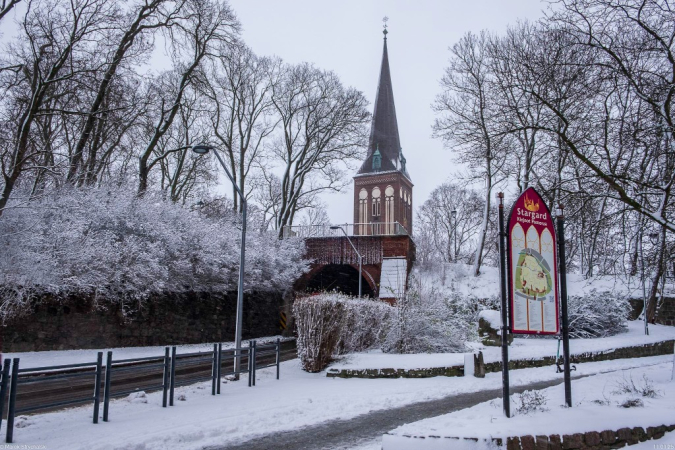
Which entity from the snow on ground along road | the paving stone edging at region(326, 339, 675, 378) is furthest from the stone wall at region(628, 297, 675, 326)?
the snow on ground along road

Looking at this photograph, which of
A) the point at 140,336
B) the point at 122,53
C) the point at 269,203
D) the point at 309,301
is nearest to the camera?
the point at 309,301

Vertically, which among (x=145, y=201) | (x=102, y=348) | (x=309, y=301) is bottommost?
(x=102, y=348)

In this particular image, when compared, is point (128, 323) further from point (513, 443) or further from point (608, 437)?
point (608, 437)

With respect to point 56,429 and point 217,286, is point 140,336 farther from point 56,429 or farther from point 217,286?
point 56,429

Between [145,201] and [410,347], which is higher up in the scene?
[145,201]

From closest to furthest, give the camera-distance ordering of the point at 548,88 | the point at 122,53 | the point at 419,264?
the point at 548,88 → the point at 122,53 → the point at 419,264

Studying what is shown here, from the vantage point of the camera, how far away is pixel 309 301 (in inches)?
588

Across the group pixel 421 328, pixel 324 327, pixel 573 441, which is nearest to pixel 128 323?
pixel 324 327

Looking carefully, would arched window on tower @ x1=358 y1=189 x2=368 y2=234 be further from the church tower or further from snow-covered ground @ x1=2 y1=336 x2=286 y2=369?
snow-covered ground @ x1=2 y1=336 x2=286 y2=369

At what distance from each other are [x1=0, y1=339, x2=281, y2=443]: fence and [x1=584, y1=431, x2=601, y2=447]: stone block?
600 centimetres

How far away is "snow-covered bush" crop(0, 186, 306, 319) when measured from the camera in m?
16.8

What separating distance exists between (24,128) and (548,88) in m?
12.8

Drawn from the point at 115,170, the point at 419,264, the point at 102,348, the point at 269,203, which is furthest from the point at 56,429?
the point at 269,203

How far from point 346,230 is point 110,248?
58.5 feet
